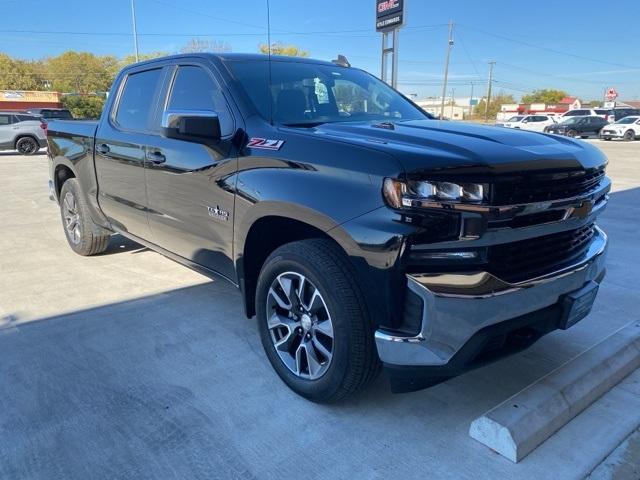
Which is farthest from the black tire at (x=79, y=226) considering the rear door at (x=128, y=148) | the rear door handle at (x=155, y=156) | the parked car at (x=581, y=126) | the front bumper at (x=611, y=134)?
the parked car at (x=581, y=126)

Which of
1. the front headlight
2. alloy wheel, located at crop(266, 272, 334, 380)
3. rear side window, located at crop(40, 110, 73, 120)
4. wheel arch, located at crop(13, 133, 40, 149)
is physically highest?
rear side window, located at crop(40, 110, 73, 120)

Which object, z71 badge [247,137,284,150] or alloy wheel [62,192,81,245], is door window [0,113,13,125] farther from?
z71 badge [247,137,284,150]

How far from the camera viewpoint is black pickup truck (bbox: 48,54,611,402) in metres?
2.09

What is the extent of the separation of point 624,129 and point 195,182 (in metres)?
32.3

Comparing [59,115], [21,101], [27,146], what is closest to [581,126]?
[27,146]

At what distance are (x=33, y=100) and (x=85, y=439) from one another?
62124 mm

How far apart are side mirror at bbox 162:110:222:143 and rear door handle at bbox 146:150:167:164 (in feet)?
1.84

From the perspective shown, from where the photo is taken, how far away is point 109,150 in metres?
4.33

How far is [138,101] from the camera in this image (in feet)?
13.6

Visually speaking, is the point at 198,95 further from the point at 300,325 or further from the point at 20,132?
the point at 20,132

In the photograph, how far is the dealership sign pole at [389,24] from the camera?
1391 cm

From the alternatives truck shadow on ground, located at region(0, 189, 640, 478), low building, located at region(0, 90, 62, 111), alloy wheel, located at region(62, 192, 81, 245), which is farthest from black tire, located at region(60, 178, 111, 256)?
low building, located at region(0, 90, 62, 111)

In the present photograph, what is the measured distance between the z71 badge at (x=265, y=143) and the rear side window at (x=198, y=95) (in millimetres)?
245

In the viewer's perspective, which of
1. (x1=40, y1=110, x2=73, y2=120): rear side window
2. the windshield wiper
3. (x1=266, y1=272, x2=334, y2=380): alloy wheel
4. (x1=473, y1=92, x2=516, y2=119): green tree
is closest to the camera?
(x1=266, y1=272, x2=334, y2=380): alloy wheel
